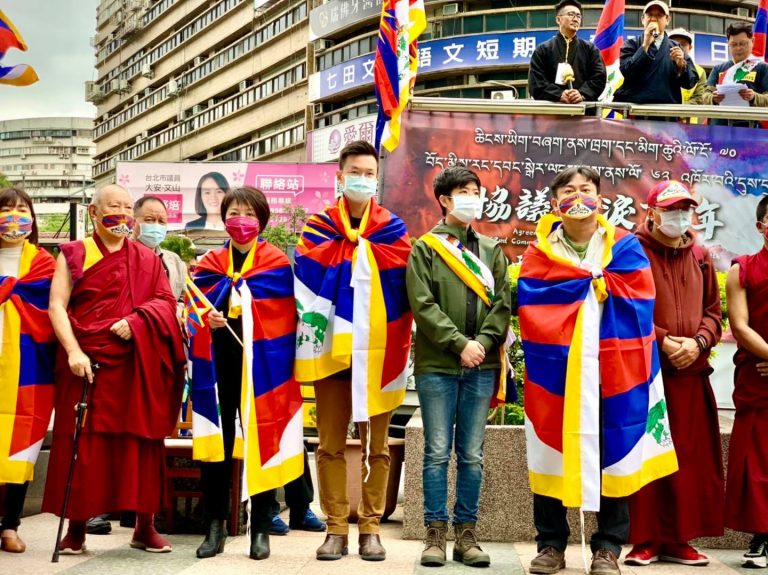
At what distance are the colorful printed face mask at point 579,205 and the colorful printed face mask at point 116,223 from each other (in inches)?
93.0

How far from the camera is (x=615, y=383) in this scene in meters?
4.98

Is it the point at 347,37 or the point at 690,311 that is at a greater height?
the point at 347,37

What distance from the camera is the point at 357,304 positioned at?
208 inches

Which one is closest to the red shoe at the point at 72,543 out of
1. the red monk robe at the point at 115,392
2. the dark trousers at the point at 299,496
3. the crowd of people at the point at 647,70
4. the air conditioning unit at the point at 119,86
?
the red monk robe at the point at 115,392

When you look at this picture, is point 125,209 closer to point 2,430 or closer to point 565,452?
point 2,430

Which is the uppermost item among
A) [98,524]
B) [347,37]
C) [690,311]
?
[347,37]

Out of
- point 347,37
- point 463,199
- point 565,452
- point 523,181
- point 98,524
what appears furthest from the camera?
point 347,37

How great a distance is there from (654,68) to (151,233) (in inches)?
185

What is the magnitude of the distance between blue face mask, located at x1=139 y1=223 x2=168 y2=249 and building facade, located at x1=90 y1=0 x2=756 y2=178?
50.6 feet

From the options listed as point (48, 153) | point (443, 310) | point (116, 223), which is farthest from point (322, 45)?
point (48, 153)

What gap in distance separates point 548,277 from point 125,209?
233cm

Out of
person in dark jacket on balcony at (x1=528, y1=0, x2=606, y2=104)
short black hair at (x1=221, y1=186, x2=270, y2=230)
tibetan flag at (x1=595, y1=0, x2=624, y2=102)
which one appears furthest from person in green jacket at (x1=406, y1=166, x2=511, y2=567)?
tibetan flag at (x1=595, y1=0, x2=624, y2=102)

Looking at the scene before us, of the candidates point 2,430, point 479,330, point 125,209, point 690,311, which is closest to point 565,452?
point 479,330

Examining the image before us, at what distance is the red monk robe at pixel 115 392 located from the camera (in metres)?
5.33
